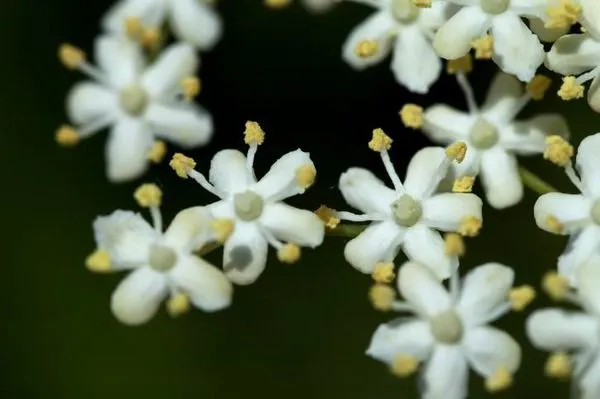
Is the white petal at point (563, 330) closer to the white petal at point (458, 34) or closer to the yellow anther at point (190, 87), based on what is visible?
the white petal at point (458, 34)

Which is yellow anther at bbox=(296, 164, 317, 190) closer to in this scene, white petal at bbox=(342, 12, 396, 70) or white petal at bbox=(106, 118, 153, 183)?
white petal at bbox=(342, 12, 396, 70)

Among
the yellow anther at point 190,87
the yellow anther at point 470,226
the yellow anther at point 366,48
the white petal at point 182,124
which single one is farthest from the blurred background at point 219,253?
the yellow anther at point 470,226

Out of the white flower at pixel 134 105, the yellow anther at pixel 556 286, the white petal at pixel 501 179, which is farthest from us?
the white flower at pixel 134 105

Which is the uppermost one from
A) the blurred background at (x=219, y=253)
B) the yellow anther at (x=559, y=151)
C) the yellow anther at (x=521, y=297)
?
the yellow anther at (x=559, y=151)

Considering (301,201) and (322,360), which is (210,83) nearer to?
(301,201)

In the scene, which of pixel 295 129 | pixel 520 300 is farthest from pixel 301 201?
pixel 520 300

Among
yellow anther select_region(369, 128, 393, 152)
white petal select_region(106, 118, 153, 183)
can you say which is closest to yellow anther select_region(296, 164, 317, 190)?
yellow anther select_region(369, 128, 393, 152)

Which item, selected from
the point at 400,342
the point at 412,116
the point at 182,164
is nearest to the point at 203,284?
the point at 182,164
